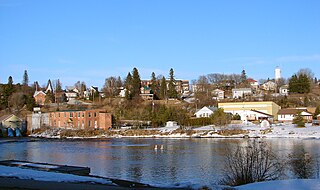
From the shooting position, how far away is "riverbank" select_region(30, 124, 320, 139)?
185 ft

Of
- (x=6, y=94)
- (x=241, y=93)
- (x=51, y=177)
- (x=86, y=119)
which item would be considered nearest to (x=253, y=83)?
(x=241, y=93)

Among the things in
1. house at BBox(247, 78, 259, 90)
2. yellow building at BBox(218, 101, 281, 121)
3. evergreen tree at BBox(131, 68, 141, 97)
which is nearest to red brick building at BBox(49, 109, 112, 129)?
evergreen tree at BBox(131, 68, 141, 97)

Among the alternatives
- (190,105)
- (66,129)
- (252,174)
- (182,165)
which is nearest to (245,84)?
(190,105)

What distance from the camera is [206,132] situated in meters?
63.0

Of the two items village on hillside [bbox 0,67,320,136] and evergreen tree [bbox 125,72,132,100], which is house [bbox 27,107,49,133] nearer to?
village on hillside [bbox 0,67,320,136]

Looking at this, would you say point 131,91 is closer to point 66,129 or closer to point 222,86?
point 66,129

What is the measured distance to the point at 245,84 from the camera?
12400 centimetres

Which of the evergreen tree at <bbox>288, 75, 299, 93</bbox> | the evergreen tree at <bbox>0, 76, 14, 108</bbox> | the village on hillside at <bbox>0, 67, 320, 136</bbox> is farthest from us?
the evergreen tree at <bbox>0, 76, 14, 108</bbox>

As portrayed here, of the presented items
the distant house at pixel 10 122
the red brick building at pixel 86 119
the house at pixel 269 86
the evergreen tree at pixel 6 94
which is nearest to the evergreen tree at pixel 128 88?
the red brick building at pixel 86 119

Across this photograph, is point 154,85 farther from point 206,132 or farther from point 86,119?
point 206,132

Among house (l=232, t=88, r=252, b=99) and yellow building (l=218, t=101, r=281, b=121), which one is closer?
yellow building (l=218, t=101, r=281, b=121)

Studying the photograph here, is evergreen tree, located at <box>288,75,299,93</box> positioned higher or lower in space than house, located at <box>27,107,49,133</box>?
higher

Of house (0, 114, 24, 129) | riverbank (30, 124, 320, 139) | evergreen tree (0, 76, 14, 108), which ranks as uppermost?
evergreen tree (0, 76, 14, 108)

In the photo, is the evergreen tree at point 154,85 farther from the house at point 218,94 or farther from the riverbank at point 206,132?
the riverbank at point 206,132
